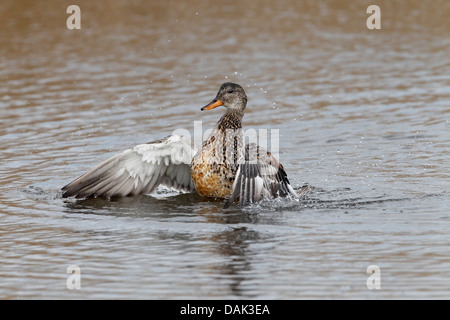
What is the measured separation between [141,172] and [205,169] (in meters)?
0.96

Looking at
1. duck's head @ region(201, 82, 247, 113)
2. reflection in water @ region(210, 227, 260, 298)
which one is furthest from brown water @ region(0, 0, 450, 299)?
duck's head @ region(201, 82, 247, 113)

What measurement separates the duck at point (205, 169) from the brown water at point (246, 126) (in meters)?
0.21

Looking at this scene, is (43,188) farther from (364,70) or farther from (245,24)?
(245,24)

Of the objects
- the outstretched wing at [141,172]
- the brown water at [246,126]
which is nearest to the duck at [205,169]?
the outstretched wing at [141,172]

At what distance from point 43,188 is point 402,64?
8429 mm

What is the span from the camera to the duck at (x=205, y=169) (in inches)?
368

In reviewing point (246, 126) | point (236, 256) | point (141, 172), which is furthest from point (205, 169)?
point (246, 126)

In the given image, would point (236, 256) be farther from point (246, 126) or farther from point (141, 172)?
point (246, 126)

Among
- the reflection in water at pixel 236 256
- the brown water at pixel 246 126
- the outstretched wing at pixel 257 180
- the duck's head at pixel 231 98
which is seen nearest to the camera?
the reflection in water at pixel 236 256

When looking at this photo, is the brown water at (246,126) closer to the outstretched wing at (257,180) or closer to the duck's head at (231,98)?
the outstretched wing at (257,180)

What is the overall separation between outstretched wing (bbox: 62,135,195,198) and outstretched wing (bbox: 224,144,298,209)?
3.40ft

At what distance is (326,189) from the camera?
10094 mm
